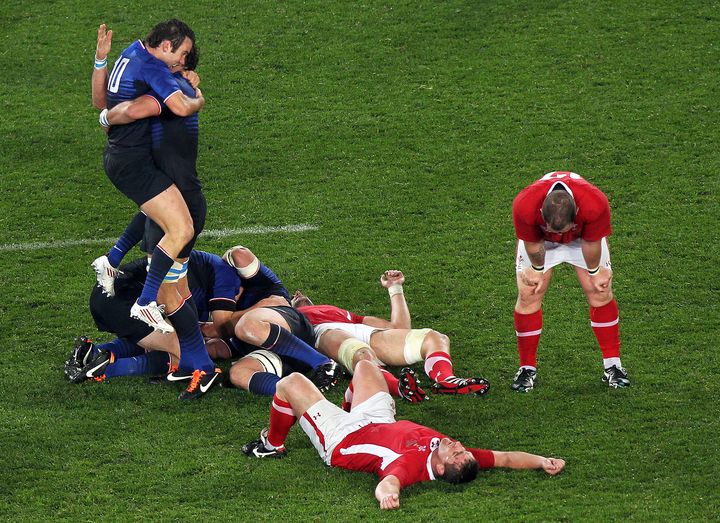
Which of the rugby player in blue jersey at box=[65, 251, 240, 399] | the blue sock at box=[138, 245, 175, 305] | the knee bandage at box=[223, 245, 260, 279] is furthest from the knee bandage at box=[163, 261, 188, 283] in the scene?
the knee bandage at box=[223, 245, 260, 279]

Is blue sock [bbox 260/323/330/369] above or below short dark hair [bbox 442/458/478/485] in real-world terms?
above

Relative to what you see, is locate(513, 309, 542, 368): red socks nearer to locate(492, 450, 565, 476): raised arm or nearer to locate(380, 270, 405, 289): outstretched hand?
locate(380, 270, 405, 289): outstretched hand

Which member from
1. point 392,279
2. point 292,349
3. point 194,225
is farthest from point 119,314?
point 392,279

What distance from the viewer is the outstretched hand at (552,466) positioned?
568cm

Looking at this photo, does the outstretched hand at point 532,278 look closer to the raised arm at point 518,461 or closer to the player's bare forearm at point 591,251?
the player's bare forearm at point 591,251

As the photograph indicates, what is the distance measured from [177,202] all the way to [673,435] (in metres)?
3.04

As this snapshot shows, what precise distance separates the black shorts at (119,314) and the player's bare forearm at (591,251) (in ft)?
8.63

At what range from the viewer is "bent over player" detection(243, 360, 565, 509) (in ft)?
18.3

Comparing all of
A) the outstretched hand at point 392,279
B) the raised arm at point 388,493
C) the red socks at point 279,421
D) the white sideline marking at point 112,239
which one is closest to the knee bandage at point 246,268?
the outstretched hand at point 392,279

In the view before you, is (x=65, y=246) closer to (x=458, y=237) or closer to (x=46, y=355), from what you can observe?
(x=46, y=355)

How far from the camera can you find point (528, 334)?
6785 millimetres

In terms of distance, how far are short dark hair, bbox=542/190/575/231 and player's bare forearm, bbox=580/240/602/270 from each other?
36 cm

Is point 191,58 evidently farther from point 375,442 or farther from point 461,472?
point 461,472

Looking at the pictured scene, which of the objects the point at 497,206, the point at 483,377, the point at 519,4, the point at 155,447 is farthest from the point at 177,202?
the point at 519,4
